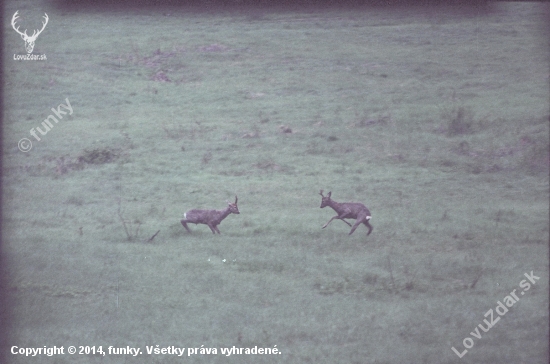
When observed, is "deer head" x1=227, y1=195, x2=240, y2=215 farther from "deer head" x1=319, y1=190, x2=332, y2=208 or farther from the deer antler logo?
the deer antler logo

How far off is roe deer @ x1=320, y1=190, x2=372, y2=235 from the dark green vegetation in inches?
6.2

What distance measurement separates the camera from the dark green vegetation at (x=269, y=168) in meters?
7.61

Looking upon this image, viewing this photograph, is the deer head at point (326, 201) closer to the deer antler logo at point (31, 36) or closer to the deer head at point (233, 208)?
the deer head at point (233, 208)

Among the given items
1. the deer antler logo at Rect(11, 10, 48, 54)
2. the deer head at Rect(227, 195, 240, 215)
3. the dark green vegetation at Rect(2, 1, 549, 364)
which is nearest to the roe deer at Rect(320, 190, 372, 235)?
the dark green vegetation at Rect(2, 1, 549, 364)

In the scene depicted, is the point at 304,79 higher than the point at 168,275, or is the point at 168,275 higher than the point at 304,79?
the point at 304,79

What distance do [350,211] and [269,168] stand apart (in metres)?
1.26

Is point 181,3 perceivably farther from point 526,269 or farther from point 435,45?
point 526,269

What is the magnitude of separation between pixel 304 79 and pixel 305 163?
115 cm

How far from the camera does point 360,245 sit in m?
8.16

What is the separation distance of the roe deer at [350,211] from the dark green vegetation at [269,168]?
0.16 meters

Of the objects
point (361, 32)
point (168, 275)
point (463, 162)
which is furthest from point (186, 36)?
point (463, 162)

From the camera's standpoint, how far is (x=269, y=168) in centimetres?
890

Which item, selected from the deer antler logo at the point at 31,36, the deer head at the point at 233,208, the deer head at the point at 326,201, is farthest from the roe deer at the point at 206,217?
the deer antler logo at the point at 31,36

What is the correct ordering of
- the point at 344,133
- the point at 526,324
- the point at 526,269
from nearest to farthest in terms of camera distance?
the point at 526,324 → the point at 526,269 → the point at 344,133
